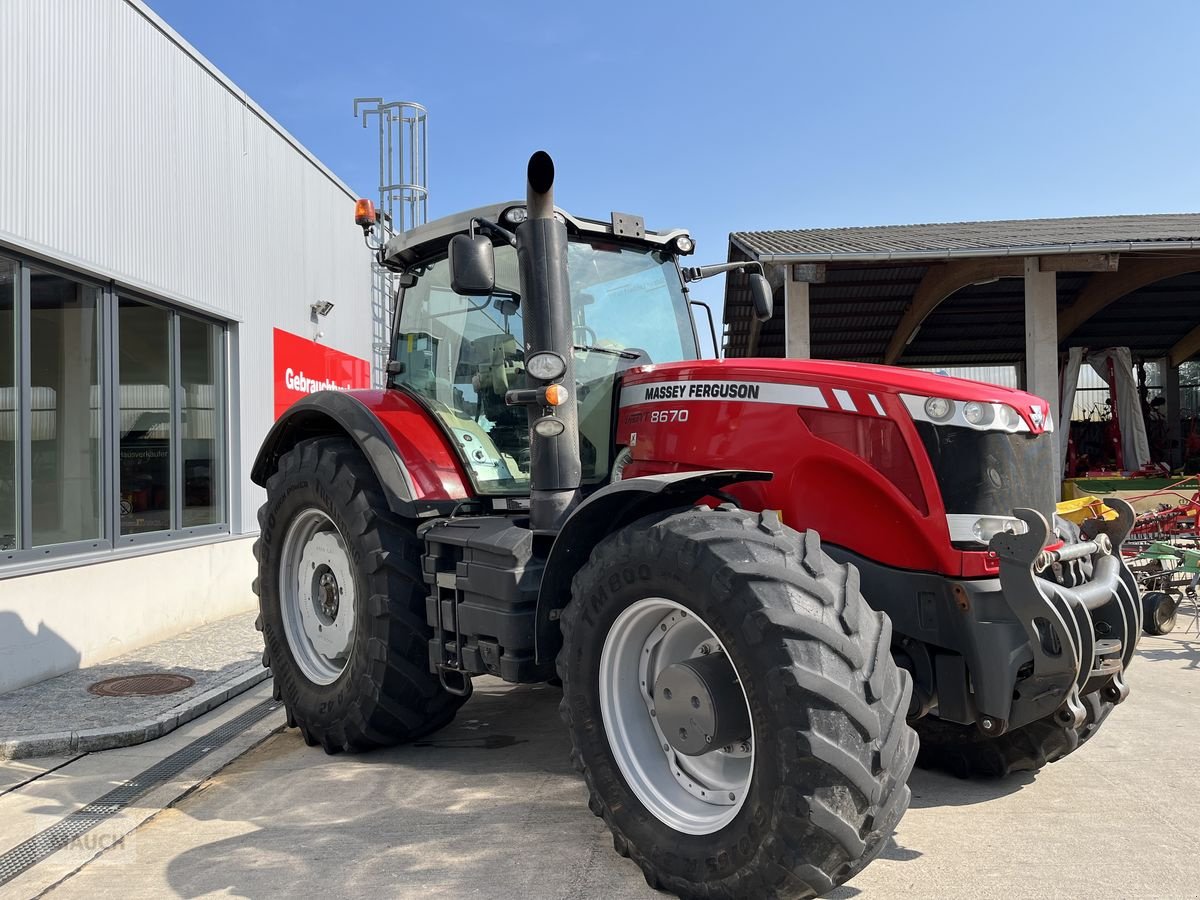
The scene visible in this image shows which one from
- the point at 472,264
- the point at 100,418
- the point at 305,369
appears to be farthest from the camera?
the point at 305,369

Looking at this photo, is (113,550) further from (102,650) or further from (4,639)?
(4,639)

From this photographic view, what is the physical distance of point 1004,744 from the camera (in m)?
3.72

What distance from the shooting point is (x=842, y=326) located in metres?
18.9

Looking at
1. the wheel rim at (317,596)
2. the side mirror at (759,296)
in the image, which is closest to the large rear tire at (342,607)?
the wheel rim at (317,596)

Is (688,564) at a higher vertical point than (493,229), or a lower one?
lower

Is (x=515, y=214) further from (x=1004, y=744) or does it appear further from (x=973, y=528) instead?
(x=1004, y=744)

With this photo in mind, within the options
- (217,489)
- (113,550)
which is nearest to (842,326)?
(217,489)

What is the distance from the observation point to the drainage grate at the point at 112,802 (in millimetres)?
3346

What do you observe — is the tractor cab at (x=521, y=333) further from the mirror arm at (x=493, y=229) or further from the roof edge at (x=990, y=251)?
the roof edge at (x=990, y=251)

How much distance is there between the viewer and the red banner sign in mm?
9961

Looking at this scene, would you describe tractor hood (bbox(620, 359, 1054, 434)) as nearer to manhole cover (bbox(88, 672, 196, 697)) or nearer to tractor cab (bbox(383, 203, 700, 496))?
tractor cab (bbox(383, 203, 700, 496))

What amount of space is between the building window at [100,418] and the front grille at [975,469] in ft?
17.9

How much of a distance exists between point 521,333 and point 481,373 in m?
0.31

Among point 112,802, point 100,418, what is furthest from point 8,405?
point 112,802
